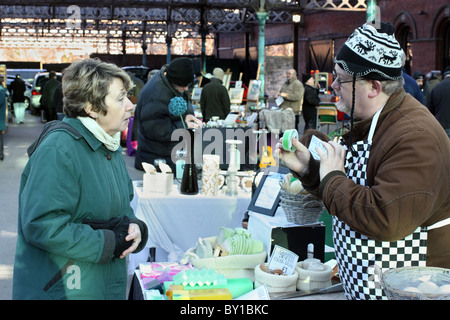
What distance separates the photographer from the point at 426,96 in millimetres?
12188

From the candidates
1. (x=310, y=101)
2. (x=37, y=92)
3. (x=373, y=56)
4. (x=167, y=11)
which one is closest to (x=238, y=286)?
(x=373, y=56)

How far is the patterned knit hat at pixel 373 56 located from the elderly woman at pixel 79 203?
0.88 metres

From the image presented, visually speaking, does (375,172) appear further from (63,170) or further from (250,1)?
(250,1)

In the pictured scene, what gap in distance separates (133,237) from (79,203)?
24 centimetres

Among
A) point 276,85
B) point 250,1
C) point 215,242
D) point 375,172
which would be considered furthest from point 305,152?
point 276,85

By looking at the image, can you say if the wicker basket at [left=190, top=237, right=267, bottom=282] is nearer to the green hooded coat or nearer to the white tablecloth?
the green hooded coat

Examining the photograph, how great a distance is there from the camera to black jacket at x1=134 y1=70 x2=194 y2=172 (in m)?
5.32

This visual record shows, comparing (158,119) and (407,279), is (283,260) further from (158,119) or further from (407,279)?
(158,119)

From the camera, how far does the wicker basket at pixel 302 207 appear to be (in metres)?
2.96

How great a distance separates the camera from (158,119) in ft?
17.6

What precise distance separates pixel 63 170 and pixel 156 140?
3377 mm

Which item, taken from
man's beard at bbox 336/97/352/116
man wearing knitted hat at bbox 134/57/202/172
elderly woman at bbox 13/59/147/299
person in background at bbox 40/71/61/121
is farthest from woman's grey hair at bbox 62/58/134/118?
person in background at bbox 40/71/61/121

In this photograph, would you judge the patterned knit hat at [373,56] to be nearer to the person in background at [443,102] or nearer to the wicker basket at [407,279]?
the wicker basket at [407,279]

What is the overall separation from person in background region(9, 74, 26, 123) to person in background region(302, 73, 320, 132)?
7.91m
